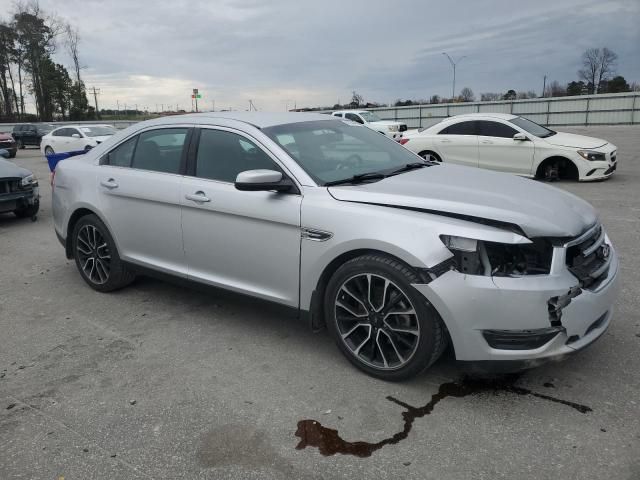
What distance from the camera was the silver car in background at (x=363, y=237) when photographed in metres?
2.88

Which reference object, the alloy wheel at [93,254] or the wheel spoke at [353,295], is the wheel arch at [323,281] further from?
the alloy wheel at [93,254]

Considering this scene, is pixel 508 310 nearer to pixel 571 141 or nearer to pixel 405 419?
pixel 405 419

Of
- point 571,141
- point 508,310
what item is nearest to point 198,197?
point 508,310

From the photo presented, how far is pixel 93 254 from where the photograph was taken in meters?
5.09

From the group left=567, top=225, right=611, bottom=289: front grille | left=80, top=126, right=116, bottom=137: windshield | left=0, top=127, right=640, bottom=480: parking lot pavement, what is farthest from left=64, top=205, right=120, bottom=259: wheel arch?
left=80, top=126, right=116, bottom=137: windshield

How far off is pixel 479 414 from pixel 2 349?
11.4 ft

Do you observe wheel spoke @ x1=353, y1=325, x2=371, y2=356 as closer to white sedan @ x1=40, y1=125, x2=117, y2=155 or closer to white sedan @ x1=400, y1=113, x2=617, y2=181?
white sedan @ x1=400, y1=113, x2=617, y2=181

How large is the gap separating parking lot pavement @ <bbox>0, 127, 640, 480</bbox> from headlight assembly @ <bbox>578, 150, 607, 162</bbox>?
731 cm

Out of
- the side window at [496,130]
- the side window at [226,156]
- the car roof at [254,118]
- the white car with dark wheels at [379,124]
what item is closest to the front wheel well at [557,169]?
the side window at [496,130]

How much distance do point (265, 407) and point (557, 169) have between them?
10216 mm

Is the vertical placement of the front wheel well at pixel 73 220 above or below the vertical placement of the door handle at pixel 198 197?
below

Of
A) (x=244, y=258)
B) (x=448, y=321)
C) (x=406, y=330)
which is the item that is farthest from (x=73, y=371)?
(x=448, y=321)

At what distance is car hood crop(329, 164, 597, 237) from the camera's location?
9.71ft

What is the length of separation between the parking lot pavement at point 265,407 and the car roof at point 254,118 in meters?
1.38
